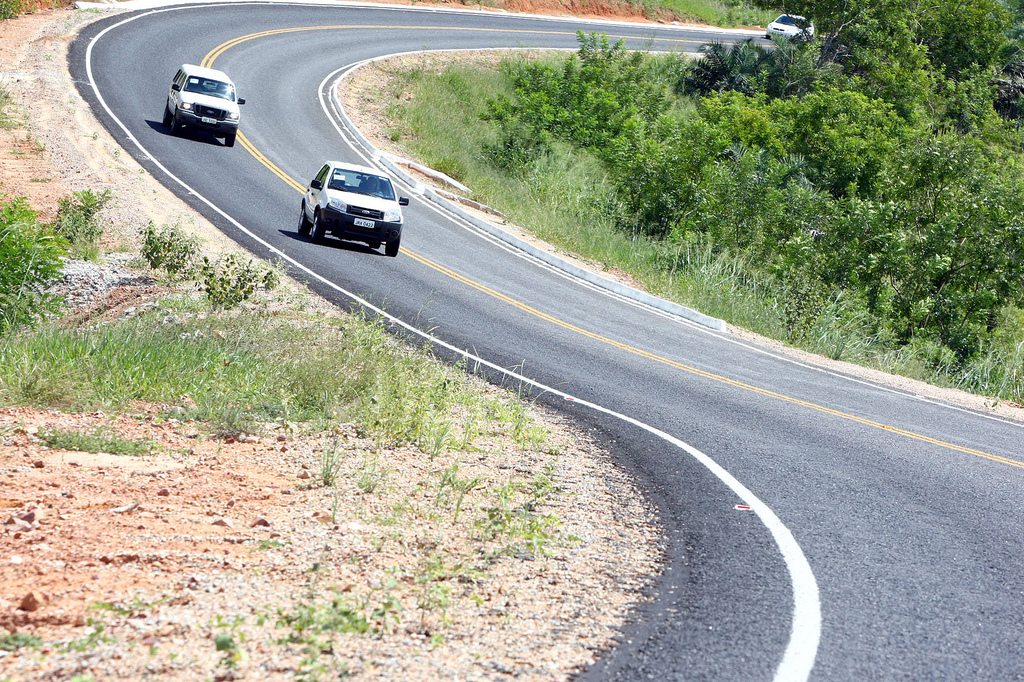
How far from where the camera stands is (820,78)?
41.0 meters

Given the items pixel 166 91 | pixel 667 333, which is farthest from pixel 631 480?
pixel 166 91

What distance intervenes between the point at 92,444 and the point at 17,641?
137 inches

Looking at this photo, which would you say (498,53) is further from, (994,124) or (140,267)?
(140,267)

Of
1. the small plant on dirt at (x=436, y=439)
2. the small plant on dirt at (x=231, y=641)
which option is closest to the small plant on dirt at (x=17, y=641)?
the small plant on dirt at (x=231, y=641)

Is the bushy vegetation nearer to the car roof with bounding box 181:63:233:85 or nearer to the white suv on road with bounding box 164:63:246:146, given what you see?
the white suv on road with bounding box 164:63:246:146

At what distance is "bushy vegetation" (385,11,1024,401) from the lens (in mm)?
21453

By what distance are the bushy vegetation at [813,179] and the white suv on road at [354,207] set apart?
6.39m

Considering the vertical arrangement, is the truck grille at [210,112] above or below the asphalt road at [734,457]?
above

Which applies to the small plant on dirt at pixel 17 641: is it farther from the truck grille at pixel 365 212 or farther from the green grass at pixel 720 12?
the green grass at pixel 720 12

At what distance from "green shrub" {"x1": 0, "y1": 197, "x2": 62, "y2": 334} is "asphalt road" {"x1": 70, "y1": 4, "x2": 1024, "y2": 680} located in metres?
4.89

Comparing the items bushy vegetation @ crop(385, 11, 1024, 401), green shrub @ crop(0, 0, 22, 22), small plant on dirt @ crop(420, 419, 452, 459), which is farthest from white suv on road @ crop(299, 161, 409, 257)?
green shrub @ crop(0, 0, 22, 22)

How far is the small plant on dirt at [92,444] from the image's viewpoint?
7434mm

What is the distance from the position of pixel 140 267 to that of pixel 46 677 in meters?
12.4

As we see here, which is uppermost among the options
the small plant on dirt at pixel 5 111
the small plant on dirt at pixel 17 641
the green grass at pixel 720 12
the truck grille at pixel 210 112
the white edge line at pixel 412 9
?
the green grass at pixel 720 12
